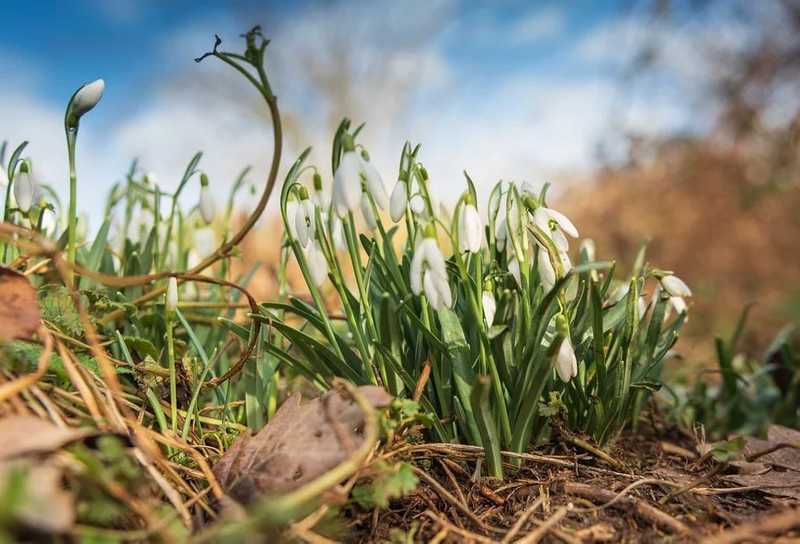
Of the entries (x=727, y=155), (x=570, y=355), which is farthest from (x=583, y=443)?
(x=727, y=155)

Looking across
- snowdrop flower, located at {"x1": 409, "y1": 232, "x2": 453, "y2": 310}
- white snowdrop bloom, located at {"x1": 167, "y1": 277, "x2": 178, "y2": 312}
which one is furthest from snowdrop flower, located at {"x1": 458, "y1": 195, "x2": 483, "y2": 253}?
white snowdrop bloom, located at {"x1": 167, "y1": 277, "x2": 178, "y2": 312}

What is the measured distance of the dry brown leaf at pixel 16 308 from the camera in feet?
3.40

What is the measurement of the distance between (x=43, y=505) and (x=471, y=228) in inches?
31.8

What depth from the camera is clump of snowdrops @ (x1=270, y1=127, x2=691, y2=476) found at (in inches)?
48.8

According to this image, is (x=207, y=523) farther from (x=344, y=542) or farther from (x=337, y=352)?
(x=337, y=352)

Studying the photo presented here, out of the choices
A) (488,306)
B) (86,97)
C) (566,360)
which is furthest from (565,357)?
(86,97)

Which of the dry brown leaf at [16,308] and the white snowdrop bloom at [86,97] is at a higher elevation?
the white snowdrop bloom at [86,97]

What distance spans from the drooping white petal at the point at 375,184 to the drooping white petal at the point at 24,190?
83 centimetres

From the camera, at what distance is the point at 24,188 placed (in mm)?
1534

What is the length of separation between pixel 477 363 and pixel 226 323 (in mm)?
594

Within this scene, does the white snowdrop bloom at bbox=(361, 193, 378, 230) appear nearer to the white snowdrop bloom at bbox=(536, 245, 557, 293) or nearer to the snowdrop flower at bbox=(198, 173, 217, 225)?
the white snowdrop bloom at bbox=(536, 245, 557, 293)

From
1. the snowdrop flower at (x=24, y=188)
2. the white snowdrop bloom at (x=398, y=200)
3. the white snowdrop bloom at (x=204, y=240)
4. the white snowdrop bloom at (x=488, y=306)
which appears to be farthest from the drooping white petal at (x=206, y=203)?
the white snowdrop bloom at (x=488, y=306)

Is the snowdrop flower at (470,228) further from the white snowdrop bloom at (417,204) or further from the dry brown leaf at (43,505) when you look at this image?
the dry brown leaf at (43,505)

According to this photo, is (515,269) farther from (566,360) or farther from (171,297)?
(171,297)
